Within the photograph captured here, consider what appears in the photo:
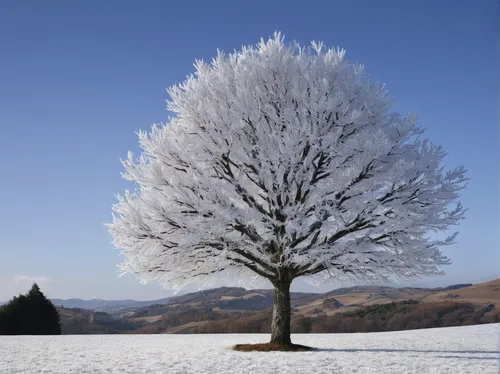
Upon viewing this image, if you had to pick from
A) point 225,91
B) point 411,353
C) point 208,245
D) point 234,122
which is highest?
point 225,91

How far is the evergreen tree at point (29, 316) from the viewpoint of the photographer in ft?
94.6

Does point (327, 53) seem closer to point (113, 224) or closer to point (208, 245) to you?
point (208, 245)

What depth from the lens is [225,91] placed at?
17250mm

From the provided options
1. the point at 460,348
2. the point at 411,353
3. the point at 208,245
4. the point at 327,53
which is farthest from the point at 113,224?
the point at 460,348

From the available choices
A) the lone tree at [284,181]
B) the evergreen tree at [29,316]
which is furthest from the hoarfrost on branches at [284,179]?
the evergreen tree at [29,316]

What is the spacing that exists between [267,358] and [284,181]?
5.83 meters

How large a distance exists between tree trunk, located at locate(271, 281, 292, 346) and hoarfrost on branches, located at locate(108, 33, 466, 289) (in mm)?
550

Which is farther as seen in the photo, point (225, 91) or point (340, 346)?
point (340, 346)

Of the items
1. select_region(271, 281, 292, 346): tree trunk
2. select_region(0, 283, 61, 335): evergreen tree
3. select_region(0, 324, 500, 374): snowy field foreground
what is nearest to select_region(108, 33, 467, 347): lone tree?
select_region(271, 281, 292, 346): tree trunk

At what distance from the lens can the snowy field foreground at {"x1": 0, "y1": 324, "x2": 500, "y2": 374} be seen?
43.8 feet

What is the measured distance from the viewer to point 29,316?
29297 mm

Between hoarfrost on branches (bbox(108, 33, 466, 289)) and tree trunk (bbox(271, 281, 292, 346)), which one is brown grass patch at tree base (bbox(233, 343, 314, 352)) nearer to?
tree trunk (bbox(271, 281, 292, 346))

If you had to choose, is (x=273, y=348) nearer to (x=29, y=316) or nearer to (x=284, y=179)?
Result: (x=284, y=179)

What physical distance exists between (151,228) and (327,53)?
8974mm
